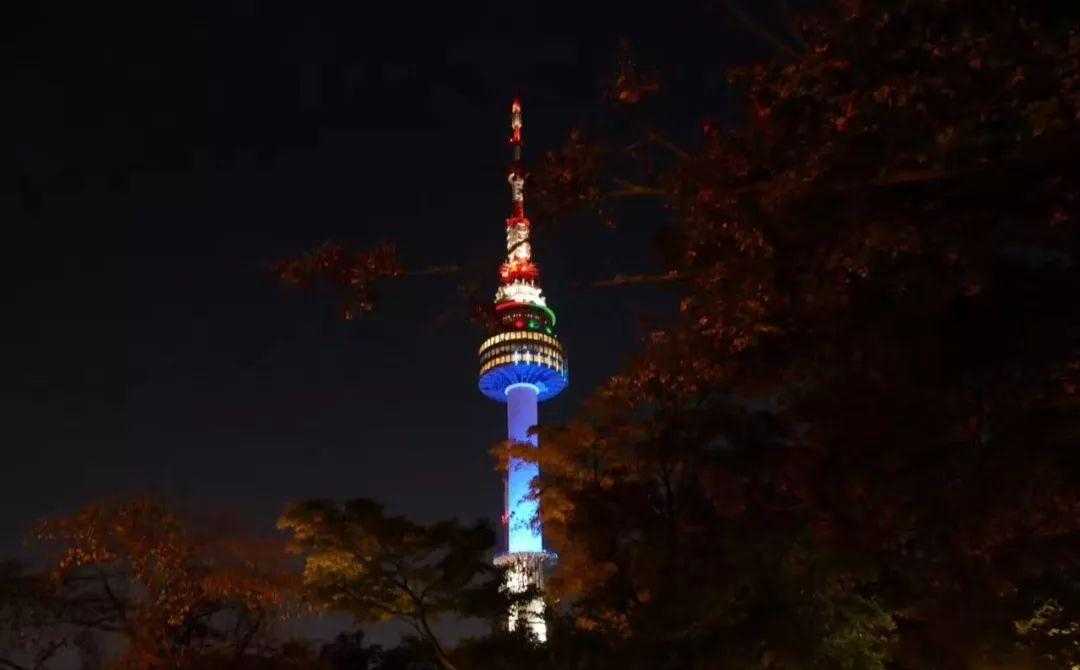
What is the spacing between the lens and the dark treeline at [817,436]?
634cm

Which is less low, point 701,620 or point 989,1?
point 989,1

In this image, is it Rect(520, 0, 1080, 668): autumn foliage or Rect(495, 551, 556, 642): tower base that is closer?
Rect(520, 0, 1080, 668): autumn foliage

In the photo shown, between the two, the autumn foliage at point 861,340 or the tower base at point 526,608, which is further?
the tower base at point 526,608

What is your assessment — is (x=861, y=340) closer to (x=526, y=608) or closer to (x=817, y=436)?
(x=817, y=436)

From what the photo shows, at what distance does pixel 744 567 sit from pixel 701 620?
30.3 inches

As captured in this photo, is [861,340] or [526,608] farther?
[526,608]

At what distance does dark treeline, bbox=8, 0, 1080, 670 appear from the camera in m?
6.34

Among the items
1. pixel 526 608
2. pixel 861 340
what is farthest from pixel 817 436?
pixel 526 608

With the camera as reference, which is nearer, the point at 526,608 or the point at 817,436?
the point at 817,436

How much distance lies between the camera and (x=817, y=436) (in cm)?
990

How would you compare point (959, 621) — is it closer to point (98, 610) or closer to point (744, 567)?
point (744, 567)

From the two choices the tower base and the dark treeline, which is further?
the tower base

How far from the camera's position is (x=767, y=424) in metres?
11.5

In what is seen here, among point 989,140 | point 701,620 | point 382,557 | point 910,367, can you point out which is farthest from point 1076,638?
point 989,140
